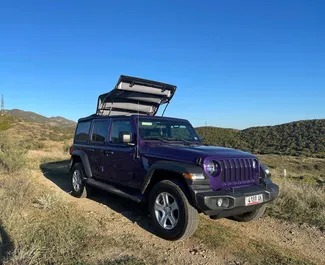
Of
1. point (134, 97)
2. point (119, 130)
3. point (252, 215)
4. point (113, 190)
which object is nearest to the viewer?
point (252, 215)

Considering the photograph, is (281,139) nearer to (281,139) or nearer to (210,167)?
(281,139)

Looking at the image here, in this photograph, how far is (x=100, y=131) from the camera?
270 inches

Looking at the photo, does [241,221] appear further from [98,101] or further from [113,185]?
[98,101]

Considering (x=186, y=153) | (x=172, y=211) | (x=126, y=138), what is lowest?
(x=172, y=211)

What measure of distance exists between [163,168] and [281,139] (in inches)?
1593

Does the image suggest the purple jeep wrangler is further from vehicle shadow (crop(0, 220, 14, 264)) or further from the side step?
vehicle shadow (crop(0, 220, 14, 264))

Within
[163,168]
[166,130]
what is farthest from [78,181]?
[163,168]

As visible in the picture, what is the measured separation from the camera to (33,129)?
125 feet

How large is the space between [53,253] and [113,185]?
2.53 m

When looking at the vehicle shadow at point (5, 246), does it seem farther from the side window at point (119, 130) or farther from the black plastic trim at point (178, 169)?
the side window at point (119, 130)

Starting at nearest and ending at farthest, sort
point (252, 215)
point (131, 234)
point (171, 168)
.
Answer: point (171, 168), point (131, 234), point (252, 215)

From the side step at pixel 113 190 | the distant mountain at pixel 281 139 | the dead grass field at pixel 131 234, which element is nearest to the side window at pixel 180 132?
the side step at pixel 113 190

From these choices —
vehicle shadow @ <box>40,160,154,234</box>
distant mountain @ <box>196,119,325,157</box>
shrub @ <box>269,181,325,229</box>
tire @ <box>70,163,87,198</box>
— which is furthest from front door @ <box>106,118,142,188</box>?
distant mountain @ <box>196,119,325,157</box>

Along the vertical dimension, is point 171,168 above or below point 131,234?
above
